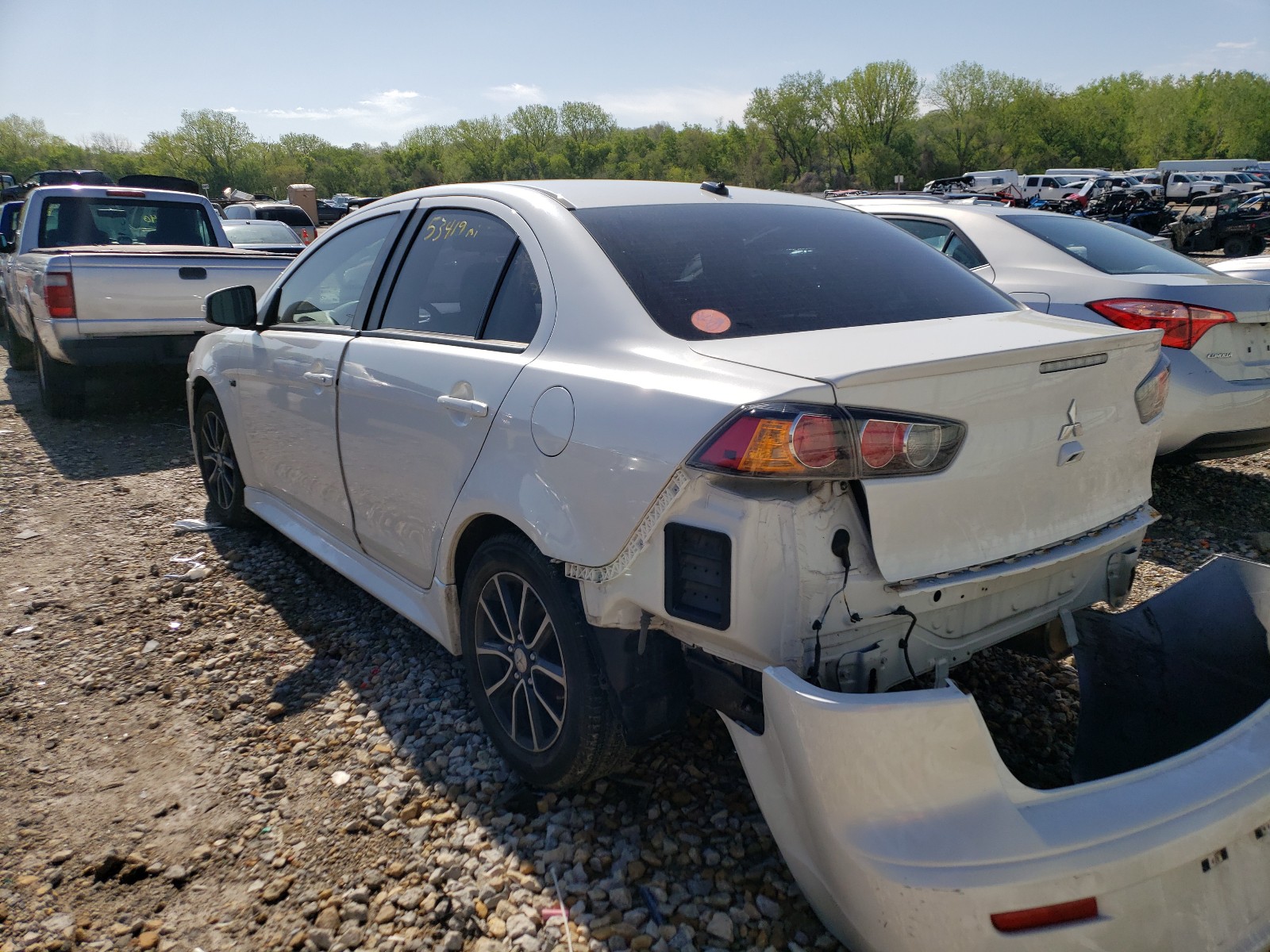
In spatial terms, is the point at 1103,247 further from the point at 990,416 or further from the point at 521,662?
the point at 521,662

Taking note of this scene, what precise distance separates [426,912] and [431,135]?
4686 inches

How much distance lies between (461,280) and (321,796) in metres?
1.68

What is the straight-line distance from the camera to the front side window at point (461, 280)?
2680 millimetres

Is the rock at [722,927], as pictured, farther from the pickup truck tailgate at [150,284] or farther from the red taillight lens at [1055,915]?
the pickup truck tailgate at [150,284]

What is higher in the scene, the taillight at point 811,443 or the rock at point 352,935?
the taillight at point 811,443

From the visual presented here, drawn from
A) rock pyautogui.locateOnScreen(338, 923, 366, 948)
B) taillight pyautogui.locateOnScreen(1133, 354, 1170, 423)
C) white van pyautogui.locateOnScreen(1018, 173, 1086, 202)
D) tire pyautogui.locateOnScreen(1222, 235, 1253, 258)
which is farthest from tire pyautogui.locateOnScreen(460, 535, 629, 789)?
white van pyautogui.locateOnScreen(1018, 173, 1086, 202)

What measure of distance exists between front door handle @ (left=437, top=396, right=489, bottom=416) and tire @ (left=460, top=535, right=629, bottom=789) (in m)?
0.36

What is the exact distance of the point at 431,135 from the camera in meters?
110

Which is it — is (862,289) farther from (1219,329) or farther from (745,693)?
(1219,329)

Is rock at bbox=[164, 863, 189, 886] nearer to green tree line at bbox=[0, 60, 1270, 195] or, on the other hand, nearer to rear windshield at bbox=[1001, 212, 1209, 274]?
rear windshield at bbox=[1001, 212, 1209, 274]

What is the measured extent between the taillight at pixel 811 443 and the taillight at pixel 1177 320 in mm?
3291

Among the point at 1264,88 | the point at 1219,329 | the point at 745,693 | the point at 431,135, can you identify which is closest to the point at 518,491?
the point at 745,693

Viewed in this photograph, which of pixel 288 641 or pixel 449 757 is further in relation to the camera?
pixel 288 641

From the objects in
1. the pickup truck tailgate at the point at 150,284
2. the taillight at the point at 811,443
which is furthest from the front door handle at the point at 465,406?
the pickup truck tailgate at the point at 150,284
